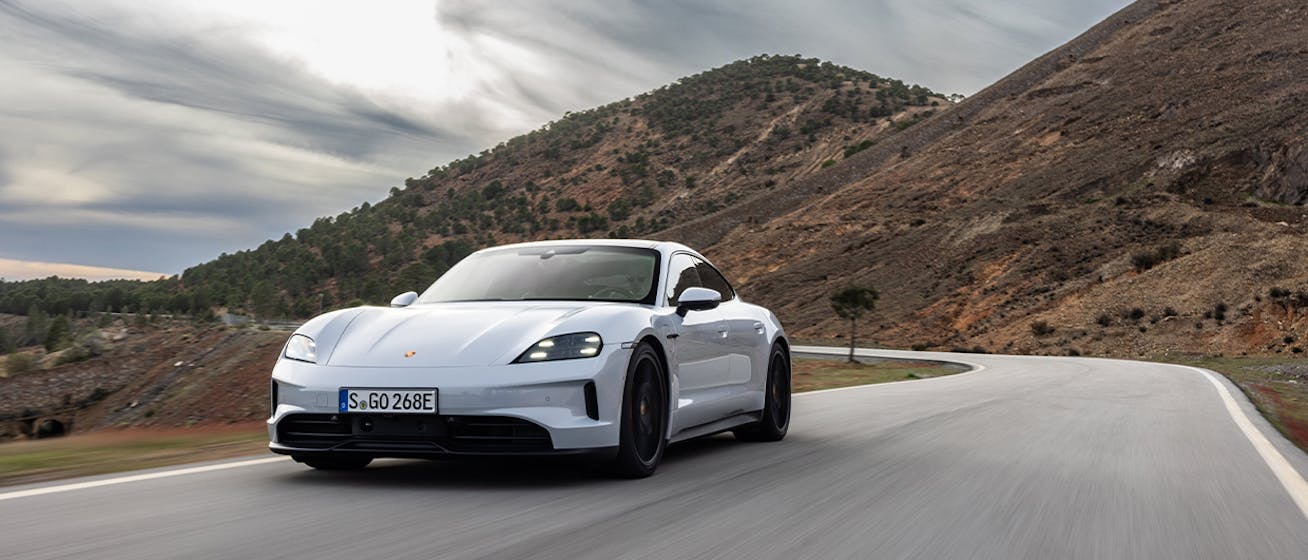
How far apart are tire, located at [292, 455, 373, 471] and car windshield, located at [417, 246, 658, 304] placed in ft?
3.60

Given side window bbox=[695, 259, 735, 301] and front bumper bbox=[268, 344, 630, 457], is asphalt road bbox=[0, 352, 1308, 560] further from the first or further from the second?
side window bbox=[695, 259, 735, 301]

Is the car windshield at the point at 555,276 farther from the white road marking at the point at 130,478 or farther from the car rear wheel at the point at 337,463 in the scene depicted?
the white road marking at the point at 130,478

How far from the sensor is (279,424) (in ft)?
20.4

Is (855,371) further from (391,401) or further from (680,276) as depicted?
(391,401)

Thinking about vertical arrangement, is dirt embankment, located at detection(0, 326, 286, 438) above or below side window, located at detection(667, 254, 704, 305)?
below

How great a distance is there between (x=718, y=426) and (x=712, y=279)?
1280 millimetres

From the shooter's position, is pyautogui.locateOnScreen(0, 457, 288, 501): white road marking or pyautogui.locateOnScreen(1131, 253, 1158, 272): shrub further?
pyautogui.locateOnScreen(1131, 253, 1158, 272): shrub

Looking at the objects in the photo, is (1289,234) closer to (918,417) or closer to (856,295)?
(856,295)

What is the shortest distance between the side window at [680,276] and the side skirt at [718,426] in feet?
2.70

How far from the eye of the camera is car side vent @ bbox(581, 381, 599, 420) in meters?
6.13

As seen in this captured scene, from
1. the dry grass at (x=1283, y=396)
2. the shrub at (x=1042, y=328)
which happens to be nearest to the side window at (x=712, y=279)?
the dry grass at (x=1283, y=396)

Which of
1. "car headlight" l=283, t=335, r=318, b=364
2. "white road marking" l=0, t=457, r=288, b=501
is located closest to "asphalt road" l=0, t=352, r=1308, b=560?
"white road marking" l=0, t=457, r=288, b=501

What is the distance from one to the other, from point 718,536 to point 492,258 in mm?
3581

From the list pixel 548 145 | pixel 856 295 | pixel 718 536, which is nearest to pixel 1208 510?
pixel 718 536
